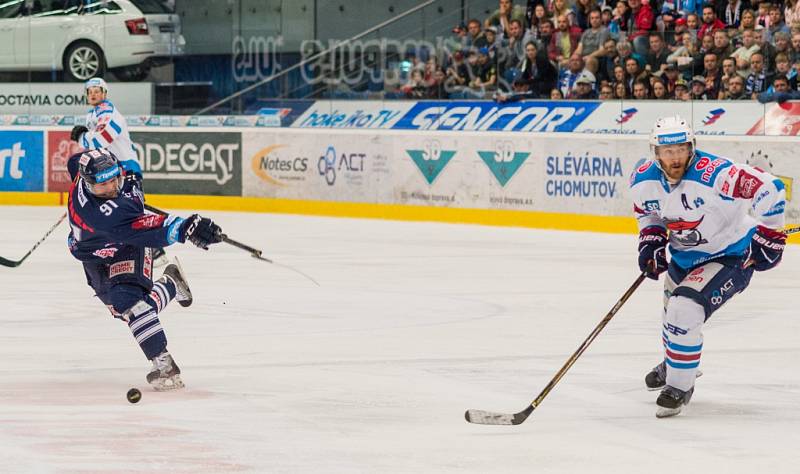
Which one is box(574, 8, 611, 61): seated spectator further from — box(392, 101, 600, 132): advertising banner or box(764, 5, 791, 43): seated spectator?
box(764, 5, 791, 43): seated spectator

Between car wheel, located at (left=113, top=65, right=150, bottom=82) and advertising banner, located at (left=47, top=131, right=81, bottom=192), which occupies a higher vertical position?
car wheel, located at (left=113, top=65, right=150, bottom=82)

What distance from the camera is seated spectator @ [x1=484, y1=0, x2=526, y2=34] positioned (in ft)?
52.7

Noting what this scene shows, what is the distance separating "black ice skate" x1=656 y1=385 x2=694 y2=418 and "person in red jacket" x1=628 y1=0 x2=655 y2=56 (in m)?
9.48

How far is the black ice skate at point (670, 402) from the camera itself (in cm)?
537

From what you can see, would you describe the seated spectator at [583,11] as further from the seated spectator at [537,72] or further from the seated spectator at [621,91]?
the seated spectator at [621,91]

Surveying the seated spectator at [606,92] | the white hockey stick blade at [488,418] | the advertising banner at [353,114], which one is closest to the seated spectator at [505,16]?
the advertising banner at [353,114]

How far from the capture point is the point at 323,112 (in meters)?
16.5

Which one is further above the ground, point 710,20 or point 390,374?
point 710,20

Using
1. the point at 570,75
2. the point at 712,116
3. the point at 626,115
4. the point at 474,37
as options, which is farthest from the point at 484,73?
the point at 712,116

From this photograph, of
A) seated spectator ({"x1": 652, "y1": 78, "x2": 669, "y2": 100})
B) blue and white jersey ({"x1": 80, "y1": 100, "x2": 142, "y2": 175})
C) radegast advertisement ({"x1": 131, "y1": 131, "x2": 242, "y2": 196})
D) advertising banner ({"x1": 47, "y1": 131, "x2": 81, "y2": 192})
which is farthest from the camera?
advertising banner ({"x1": 47, "y1": 131, "x2": 81, "y2": 192})

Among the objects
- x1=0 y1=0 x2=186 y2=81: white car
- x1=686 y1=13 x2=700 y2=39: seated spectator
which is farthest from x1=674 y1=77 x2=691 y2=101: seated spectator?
x1=0 y1=0 x2=186 y2=81: white car

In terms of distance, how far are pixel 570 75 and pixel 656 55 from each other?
1.09 meters

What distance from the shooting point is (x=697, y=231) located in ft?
18.1

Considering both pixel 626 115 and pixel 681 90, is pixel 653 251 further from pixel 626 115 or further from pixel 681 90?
pixel 626 115
